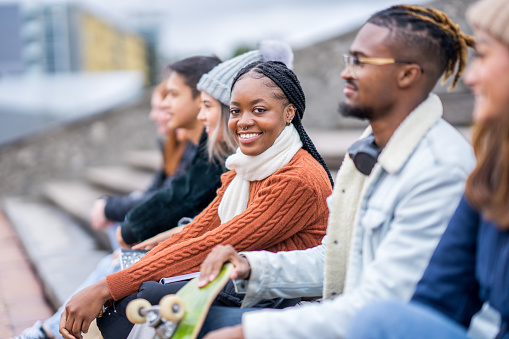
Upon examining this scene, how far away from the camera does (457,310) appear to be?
146 centimetres

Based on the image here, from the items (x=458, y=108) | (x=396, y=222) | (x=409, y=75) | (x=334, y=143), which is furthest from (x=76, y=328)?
(x=458, y=108)

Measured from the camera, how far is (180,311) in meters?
1.69

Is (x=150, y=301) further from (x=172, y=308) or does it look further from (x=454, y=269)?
(x=454, y=269)

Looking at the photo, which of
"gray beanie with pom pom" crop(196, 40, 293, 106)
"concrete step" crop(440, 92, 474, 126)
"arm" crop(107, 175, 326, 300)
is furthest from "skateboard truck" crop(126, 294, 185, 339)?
"concrete step" crop(440, 92, 474, 126)

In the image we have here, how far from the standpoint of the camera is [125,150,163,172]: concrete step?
684cm

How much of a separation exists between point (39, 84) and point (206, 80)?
9335mm

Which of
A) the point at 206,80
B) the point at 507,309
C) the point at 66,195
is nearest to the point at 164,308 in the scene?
the point at 507,309

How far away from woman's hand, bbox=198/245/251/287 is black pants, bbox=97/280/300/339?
26 centimetres

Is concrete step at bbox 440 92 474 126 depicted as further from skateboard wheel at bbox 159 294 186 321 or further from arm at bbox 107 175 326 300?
skateboard wheel at bbox 159 294 186 321

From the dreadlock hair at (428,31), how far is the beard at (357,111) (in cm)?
23

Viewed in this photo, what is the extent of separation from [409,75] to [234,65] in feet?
4.68

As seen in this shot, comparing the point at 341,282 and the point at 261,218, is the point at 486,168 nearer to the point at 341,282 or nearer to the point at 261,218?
the point at 341,282

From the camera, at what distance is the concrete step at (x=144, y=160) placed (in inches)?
269

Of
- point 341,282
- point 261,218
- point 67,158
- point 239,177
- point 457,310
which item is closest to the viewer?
point 457,310
